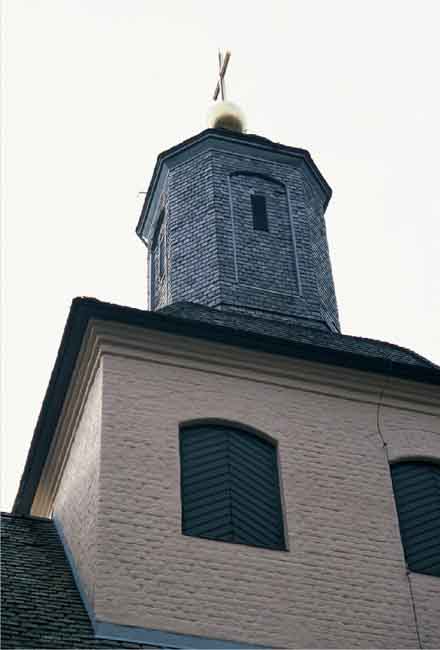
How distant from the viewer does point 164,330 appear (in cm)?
1712

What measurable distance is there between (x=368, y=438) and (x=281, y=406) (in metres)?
1.21

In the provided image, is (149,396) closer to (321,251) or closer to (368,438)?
(368,438)

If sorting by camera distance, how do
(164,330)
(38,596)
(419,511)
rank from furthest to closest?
(164,330) < (419,511) < (38,596)

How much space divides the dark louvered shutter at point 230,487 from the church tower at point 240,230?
4.30 m

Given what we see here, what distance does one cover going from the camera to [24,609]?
14102mm

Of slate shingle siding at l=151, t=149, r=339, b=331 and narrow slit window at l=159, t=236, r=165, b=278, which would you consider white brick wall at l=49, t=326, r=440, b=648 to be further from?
narrow slit window at l=159, t=236, r=165, b=278

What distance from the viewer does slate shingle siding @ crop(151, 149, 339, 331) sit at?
21109mm

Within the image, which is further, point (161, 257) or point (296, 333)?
point (161, 257)

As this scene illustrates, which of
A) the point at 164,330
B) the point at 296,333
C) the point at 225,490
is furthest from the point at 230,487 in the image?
the point at 296,333

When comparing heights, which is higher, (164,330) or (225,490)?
(164,330)

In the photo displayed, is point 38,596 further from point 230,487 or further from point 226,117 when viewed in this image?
point 226,117

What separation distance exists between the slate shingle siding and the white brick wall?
142 inches

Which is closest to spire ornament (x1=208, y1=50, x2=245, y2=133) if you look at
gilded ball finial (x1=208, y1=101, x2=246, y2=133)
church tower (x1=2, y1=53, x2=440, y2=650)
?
gilded ball finial (x1=208, y1=101, x2=246, y2=133)

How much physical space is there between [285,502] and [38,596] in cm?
325
